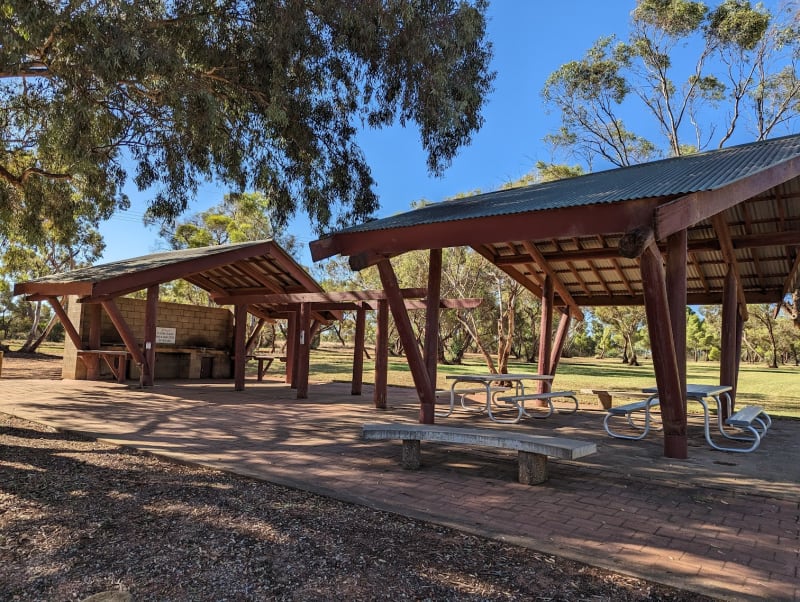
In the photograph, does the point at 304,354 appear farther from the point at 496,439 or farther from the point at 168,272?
the point at 496,439

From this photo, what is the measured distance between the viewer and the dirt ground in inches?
115

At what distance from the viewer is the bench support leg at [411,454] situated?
18.4 ft

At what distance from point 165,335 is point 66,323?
8.80 ft

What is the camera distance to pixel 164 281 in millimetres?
12891

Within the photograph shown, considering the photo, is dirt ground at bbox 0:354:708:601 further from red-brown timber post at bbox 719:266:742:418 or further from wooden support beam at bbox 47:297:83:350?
wooden support beam at bbox 47:297:83:350

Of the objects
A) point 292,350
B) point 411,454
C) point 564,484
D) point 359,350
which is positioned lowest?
point 564,484

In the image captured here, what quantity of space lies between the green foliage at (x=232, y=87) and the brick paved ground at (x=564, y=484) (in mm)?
4393

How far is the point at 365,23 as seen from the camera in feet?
27.8

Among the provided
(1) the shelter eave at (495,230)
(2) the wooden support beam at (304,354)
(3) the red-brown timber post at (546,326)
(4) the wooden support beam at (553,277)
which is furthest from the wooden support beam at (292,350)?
(1) the shelter eave at (495,230)

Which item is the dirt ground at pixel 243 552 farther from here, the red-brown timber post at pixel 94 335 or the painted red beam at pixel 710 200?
the red-brown timber post at pixel 94 335

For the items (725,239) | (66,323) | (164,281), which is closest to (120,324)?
(164,281)

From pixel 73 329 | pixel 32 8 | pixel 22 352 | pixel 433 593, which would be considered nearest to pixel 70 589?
pixel 433 593

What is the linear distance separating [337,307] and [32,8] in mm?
8032

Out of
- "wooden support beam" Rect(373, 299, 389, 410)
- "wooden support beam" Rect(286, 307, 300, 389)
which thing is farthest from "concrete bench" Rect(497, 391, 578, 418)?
"wooden support beam" Rect(286, 307, 300, 389)
